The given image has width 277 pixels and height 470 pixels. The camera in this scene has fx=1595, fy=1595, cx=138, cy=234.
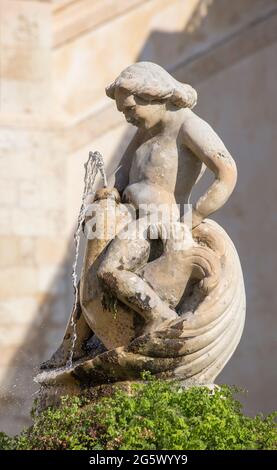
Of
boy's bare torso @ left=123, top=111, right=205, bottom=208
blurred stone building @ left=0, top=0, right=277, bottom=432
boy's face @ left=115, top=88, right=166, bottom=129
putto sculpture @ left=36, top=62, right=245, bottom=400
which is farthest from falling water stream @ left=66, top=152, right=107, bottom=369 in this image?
blurred stone building @ left=0, top=0, right=277, bottom=432

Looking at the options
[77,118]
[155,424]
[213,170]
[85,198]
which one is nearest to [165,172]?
[213,170]

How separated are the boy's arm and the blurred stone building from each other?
15.9ft

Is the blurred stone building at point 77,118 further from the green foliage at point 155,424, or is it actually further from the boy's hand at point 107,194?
the green foliage at point 155,424

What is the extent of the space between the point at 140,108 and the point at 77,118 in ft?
18.1

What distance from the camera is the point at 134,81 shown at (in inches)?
293

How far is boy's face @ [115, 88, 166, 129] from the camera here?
7.50m

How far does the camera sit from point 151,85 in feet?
24.4

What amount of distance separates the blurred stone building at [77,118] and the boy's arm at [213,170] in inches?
191

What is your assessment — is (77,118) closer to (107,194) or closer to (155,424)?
(107,194)

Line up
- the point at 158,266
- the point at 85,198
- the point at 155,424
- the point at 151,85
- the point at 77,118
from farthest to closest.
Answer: the point at 77,118 < the point at 85,198 < the point at 151,85 < the point at 158,266 < the point at 155,424

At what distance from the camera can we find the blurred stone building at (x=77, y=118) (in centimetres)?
1230

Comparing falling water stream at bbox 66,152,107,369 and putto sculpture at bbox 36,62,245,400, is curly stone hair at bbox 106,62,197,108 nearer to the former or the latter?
putto sculpture at bbox 36,62,245,400
